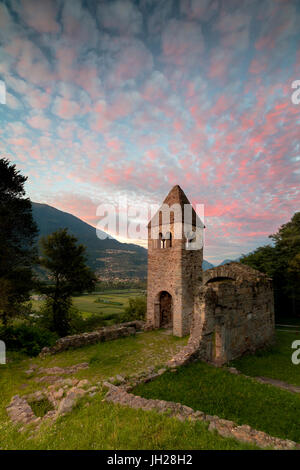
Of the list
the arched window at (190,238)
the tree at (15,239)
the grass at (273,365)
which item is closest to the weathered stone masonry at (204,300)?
the arched window at (190,238)

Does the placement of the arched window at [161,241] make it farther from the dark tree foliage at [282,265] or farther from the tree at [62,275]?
the dark tree foliage at [282,265]

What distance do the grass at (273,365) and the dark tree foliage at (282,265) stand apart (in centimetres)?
1068

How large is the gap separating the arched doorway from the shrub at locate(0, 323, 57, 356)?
320 inches

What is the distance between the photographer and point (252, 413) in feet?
16.0

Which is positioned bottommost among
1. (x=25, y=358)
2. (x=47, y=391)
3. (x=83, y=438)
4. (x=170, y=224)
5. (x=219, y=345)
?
(x=25, y=358)

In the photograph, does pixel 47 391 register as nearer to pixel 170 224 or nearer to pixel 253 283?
pixel 253 283

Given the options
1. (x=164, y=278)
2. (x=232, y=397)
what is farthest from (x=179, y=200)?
(x=232, y=397)

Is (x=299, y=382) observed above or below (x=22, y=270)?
below

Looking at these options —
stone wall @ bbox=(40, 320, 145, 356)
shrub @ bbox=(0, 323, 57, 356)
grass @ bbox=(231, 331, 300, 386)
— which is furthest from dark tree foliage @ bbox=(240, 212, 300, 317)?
shrub @ bbox=(0, 323, 57, 356)

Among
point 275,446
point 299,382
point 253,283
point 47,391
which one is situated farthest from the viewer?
point 253,283

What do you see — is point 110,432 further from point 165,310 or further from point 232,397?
point 165,310

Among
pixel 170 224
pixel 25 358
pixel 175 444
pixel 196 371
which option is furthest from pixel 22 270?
pixel 175 444
